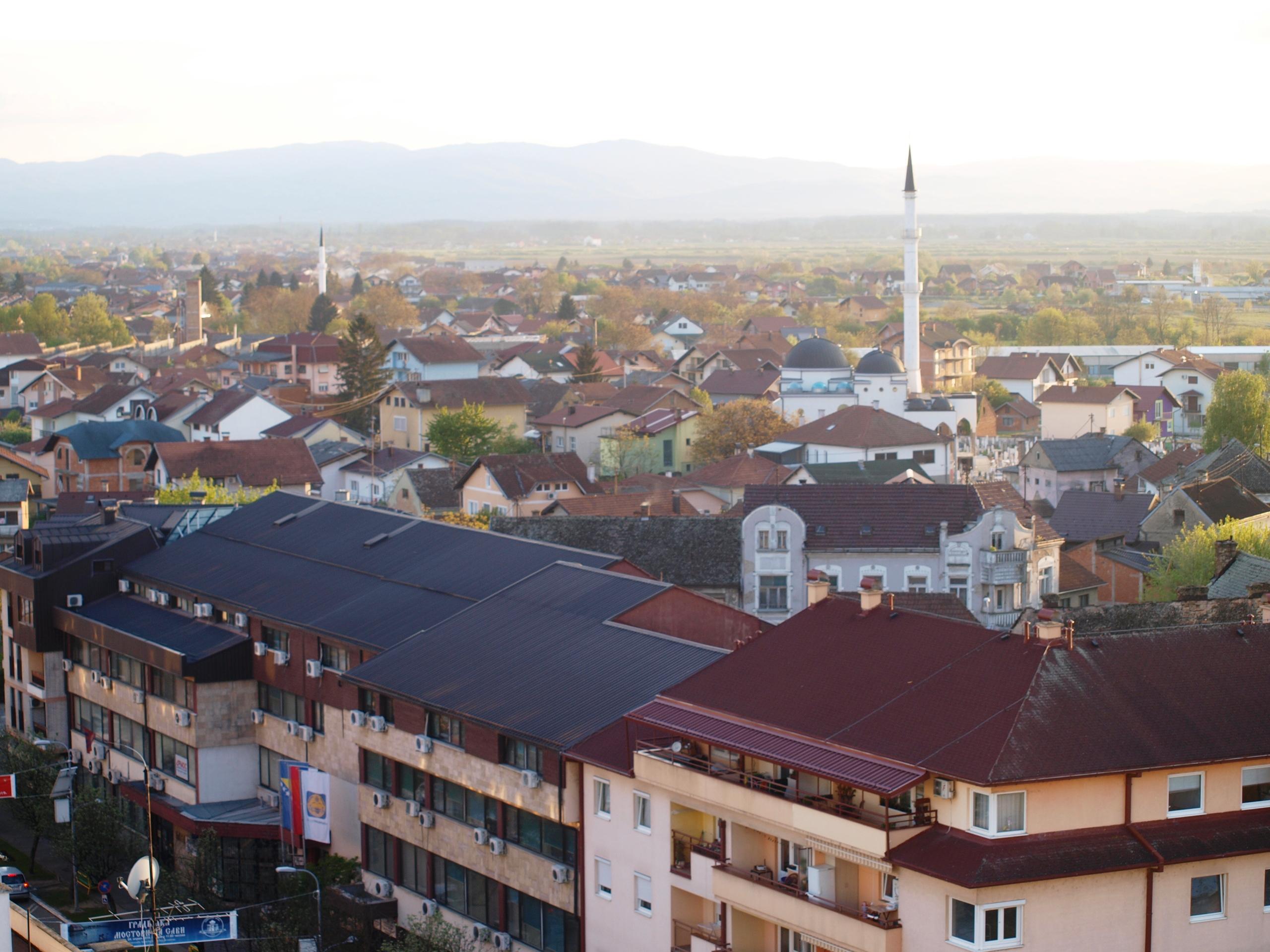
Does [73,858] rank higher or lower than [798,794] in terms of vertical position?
lower

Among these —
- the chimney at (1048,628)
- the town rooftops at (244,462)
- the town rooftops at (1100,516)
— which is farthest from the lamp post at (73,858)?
the town rooftops at (1100,516)

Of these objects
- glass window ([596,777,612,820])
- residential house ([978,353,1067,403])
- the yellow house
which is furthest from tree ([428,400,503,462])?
glass window ([596,777,612,820])

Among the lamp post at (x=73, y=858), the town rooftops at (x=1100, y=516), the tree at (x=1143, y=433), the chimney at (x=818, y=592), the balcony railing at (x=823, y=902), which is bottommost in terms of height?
the lamp post at (x=73, y=858)

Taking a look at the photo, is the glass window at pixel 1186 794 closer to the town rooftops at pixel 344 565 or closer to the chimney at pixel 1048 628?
the chimney at pixel 1048 628

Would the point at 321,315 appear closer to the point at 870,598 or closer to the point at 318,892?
the point at 318,892

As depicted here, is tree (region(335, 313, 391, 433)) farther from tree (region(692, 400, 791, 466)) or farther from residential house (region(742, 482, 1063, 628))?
residential house (region(742, 482, 1063, 628))

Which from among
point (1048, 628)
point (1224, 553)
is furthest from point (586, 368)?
point (1048, 628)
